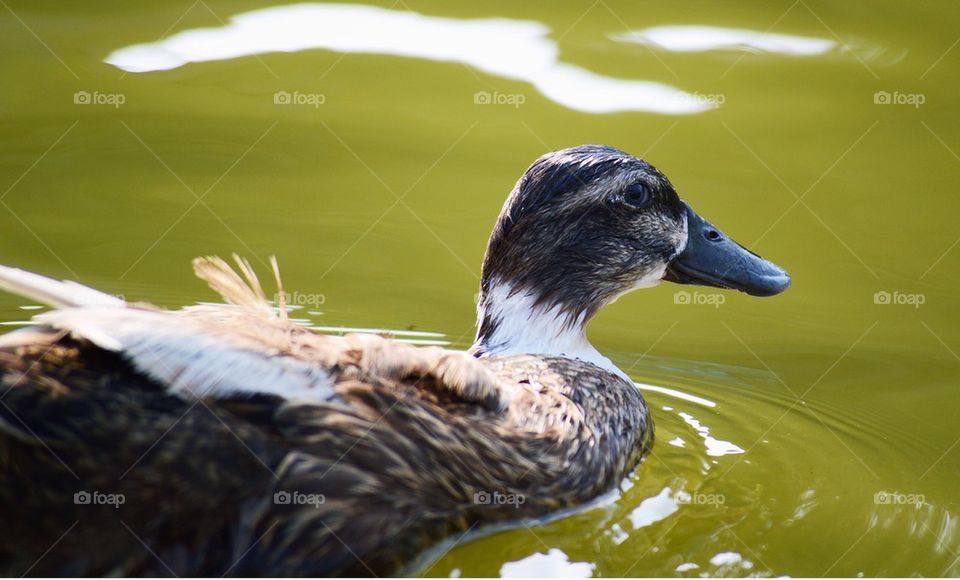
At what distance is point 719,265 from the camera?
5336 mm

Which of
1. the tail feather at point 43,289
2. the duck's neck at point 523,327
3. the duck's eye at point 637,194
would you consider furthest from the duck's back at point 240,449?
the duck's eye at point 637,194

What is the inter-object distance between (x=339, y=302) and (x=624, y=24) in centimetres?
361

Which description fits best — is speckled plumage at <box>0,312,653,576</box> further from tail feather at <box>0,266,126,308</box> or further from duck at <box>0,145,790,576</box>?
tail feather at <box>0,266,126,308</box>

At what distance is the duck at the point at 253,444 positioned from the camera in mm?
3424

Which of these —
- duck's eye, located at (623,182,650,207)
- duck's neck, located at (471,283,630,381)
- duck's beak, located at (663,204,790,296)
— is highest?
duck's eye, located at (623,182,650,207)

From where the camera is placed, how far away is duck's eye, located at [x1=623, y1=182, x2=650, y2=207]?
16.5 feet

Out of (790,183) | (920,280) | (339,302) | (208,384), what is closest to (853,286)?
(920,280)

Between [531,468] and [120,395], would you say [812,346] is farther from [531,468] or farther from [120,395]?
[120,395]

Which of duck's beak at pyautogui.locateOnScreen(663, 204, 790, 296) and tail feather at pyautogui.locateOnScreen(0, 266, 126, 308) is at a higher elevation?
duck's beak at pyautogui.locateOnScreen(663, 204, 790, 296)

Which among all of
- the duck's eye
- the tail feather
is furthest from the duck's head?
the tail feather

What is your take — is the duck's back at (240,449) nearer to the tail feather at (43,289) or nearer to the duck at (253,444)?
the duck at (253,444)

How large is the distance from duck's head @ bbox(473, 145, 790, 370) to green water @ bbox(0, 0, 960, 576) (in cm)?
57

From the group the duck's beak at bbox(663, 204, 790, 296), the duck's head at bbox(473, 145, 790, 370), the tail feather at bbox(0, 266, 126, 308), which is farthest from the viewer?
the duck's beak at bbox(663, 204, 790, 296)

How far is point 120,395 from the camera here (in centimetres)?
347
